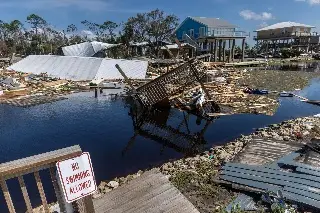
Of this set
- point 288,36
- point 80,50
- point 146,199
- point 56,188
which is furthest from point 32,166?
point 288,36

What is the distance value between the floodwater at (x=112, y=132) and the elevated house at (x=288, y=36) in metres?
62.6

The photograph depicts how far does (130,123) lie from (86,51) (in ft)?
119

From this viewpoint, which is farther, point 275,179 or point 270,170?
point 270,170

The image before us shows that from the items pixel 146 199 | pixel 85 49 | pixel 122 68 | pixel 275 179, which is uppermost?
pixel 85 49

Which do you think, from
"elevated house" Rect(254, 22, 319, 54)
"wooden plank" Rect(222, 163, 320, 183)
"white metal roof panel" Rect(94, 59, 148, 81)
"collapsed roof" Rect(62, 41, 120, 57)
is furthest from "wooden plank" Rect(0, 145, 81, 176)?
"elevated house" Rect(254, 22, 319, 54)

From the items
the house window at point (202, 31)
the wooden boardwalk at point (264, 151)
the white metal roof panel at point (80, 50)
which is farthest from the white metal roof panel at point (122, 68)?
the house window at point (202, 31)

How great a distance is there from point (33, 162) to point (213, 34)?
61.7 metres

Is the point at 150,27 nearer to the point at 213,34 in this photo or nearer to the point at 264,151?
the point at 213,34

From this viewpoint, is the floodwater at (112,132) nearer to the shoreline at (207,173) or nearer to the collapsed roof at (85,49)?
the shoreline at (207,173)

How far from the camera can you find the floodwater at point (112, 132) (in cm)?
1440

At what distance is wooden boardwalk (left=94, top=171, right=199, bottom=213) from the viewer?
7.69m

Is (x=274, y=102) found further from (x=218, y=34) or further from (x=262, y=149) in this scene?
(x=218, y=34)

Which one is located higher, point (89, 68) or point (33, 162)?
point (33, 162)

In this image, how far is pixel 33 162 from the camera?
4.19 meters
